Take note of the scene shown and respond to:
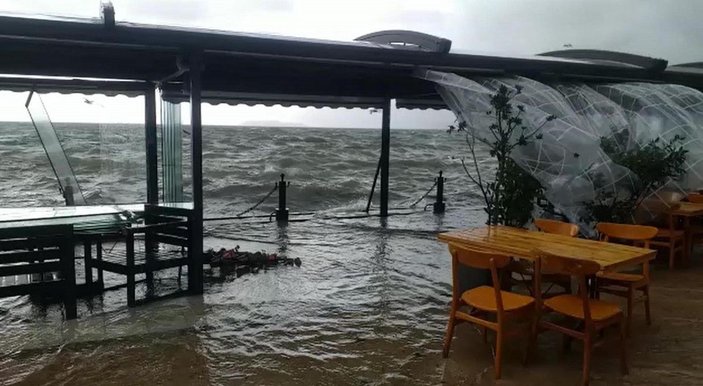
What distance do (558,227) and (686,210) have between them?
2587mm

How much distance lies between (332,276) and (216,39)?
2706 mm

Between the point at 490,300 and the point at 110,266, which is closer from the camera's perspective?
the point at 490,300

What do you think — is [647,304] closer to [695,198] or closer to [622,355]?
[622,355]

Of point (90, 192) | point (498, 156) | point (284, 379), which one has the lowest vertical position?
point (284, 379)

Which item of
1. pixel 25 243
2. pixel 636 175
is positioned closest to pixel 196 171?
pixel 25 243

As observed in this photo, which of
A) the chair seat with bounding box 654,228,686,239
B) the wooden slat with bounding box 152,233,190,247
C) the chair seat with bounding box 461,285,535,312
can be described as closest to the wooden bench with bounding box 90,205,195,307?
the wooden slat with bounding box 152,233,190,247

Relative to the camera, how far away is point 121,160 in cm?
769

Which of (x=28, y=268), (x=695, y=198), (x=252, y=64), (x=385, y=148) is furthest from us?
(x=385, y=148)

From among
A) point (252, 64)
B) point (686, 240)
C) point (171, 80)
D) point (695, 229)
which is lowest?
point (686, 240)

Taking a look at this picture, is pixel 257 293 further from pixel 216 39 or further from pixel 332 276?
pixel 216 39

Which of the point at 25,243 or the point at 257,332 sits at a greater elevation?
the point at 25,243

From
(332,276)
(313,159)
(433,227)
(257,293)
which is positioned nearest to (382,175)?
(433,227)

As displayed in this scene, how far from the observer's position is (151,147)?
7.16 meters

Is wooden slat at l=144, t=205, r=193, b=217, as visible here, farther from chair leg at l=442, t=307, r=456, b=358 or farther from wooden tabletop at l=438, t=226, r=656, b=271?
chair leg at l=442, t=307, r=456, b=358
